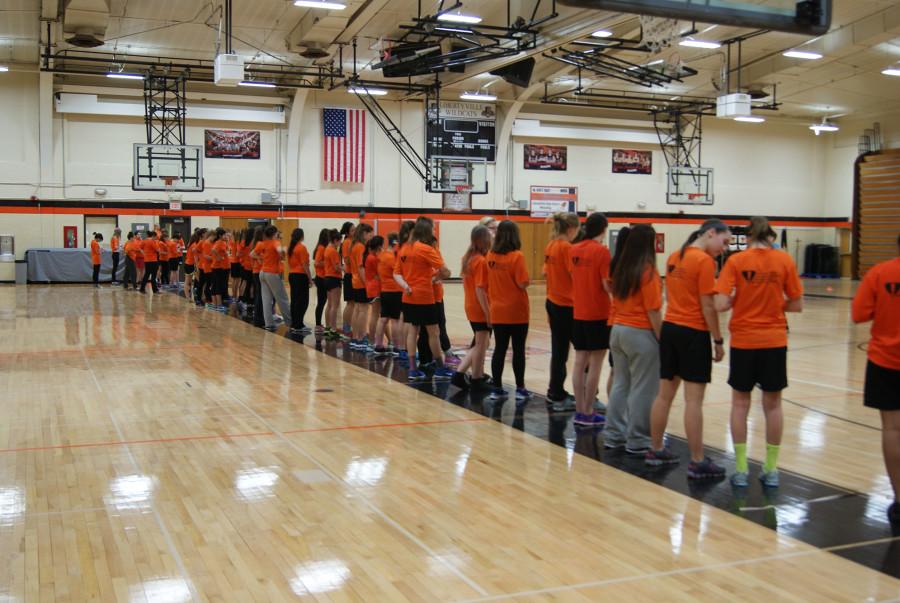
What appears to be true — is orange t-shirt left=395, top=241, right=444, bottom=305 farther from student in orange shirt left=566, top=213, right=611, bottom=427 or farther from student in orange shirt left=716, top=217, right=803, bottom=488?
student in orange shirt left=716, top=217, right=803, bottom=488

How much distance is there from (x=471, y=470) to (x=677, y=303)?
1.58 meters

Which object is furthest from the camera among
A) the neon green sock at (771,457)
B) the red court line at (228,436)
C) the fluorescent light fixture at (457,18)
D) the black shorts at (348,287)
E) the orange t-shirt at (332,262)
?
the fluorescent light fixture at (457,18)

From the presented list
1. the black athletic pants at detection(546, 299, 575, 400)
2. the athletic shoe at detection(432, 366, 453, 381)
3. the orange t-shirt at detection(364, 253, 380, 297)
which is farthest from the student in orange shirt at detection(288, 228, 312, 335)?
the black athletic pants at detection(546, 299, 575, 400)

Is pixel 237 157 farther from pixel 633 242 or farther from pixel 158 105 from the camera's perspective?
pixel 633 242

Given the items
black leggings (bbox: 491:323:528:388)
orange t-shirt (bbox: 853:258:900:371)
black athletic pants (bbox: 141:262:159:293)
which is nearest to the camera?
orange t-shirt (bbox: 853:258:900:371)

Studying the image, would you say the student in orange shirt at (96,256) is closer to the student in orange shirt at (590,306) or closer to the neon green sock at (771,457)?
the student in orange shirt at (590,306)

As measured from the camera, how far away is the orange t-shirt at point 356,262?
10.2m

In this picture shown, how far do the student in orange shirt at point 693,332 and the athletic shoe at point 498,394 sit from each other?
7.57 ft

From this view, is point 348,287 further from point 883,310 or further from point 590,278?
point 883,310

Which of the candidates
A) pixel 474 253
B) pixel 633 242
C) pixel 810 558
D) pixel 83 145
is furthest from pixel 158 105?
pixel 810 558

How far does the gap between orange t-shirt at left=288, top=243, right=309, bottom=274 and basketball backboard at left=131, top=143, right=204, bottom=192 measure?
8.67 m

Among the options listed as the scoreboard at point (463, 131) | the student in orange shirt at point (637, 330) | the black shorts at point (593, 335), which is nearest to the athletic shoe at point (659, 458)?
the student in orange shirt at point (637, 330)

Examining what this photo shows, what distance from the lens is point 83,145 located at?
22688 mm

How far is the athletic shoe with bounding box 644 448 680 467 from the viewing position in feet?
17.5
